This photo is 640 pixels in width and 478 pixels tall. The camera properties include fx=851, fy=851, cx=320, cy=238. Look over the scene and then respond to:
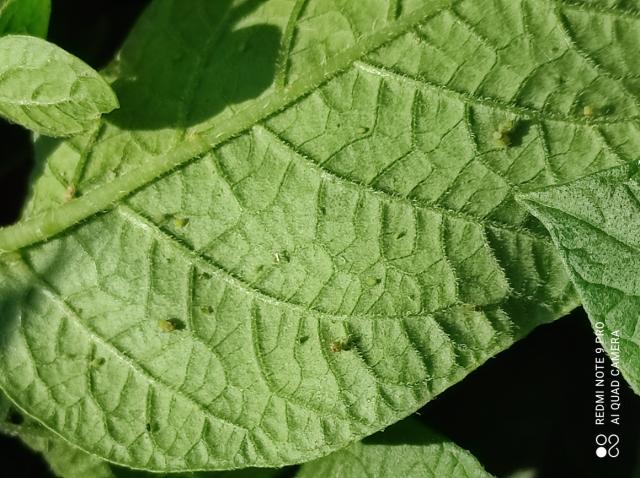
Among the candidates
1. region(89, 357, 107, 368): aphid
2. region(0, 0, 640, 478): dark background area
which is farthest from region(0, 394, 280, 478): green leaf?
region(89, 357, 107, 368): aphid

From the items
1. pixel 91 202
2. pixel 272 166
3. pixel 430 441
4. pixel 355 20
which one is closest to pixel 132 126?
pixel 91 202

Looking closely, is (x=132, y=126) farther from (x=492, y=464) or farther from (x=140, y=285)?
(x=492, y=464)

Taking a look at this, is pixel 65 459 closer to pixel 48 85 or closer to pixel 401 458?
pixel 401 458

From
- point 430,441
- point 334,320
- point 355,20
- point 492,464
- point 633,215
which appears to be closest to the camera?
point 633,215

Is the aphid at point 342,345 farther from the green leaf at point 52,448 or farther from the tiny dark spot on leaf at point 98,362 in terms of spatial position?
the green leaf at point 52,448

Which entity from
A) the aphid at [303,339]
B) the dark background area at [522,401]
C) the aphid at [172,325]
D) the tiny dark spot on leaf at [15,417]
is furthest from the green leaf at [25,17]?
the tiny dark spot on leaf at [15,417]

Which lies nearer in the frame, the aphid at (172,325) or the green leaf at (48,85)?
the green leaf at (48,85)

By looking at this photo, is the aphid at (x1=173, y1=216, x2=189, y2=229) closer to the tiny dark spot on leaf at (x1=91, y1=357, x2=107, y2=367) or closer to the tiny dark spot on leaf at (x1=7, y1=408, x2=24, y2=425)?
the tiny dark spot on leaf at (x1=91, y1=357, x2=107, y2=367)
